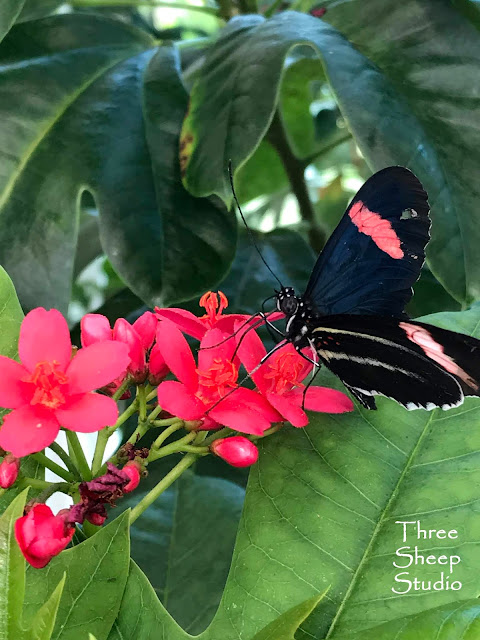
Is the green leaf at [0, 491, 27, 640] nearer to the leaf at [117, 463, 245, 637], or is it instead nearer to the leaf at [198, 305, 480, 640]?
the leaf at [198, 305, 480, 640]

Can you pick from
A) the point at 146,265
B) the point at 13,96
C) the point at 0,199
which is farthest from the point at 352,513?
the point at 13,96

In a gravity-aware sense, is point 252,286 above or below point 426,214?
below

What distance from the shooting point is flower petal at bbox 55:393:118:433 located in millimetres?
469

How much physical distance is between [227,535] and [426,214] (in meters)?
0.44

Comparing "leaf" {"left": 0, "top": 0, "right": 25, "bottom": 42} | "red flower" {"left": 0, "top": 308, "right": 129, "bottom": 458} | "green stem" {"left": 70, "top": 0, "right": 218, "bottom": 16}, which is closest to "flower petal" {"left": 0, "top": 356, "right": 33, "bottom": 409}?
"red flower" {"left": 0, "top": 308, "right": 129, "bottom": 458}

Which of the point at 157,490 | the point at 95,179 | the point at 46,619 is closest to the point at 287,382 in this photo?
the point at 157,490

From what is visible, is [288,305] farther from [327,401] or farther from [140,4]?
[140,4]

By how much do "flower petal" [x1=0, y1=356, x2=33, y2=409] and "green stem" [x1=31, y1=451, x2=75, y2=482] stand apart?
0.05m

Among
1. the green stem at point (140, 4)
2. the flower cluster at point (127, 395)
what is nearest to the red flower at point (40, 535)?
the flower cluster at point (127, 395)

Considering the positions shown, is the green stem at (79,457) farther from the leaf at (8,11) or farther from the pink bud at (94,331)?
the leaf at (8,11)

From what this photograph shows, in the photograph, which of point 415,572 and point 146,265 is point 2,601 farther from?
point 146,265

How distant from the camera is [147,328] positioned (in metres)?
0.59

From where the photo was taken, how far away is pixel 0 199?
742mm

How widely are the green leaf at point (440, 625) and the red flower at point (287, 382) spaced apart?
0.53ft
